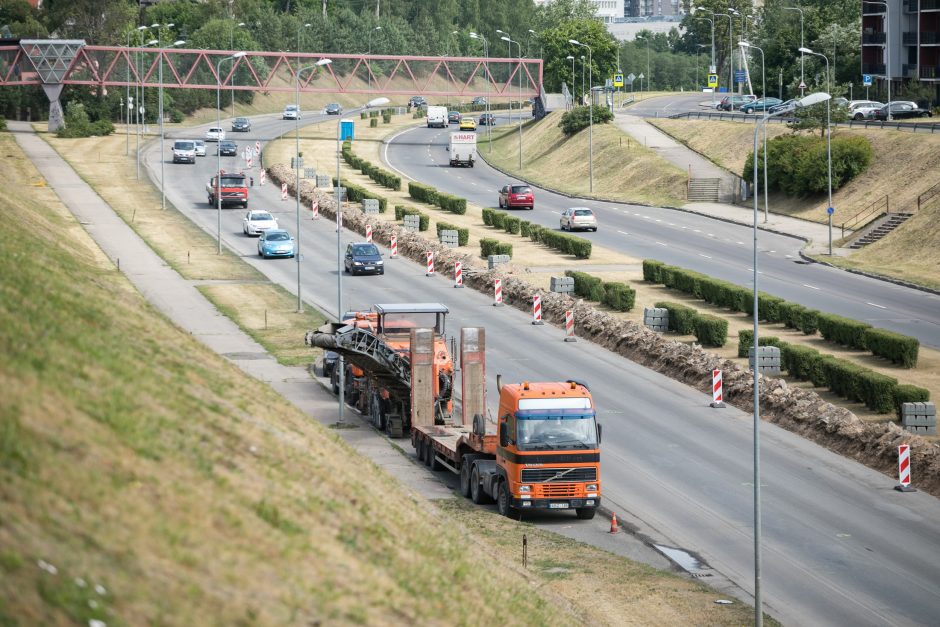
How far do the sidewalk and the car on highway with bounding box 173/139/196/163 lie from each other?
36.4 metres

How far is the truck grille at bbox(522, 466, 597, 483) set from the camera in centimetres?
2928

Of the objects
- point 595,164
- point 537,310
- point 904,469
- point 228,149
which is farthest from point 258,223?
point 904,469

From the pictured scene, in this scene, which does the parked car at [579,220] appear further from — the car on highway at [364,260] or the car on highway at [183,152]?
the car on highway at [183,152]

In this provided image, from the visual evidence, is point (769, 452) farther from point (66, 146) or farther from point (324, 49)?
point (324, 49)

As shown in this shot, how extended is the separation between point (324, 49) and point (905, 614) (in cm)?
16355

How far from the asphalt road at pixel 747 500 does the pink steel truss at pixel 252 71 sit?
169 ft

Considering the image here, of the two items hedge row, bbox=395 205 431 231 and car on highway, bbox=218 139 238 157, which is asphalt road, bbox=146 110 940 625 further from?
car on highway, bbox=218 139 238 157

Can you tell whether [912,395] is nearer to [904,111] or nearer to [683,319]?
[683,319]

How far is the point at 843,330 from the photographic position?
153 ft

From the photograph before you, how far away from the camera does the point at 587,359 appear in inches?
1844

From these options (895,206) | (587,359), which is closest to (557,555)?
(587,359)

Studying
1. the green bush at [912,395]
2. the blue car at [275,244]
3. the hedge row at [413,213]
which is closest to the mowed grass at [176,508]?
the green bush at [912,395]

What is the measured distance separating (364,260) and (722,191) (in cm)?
3494

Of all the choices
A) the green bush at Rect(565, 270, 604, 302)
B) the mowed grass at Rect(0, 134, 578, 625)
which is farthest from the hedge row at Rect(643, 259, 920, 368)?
the mowed grass at Rect(0, 134, 578, 625)
